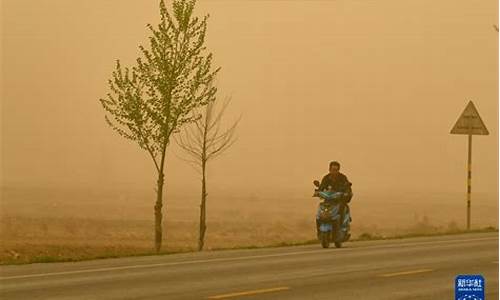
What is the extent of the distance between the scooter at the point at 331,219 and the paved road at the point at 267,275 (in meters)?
0.44

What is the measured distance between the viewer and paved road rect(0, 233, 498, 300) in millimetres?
13461

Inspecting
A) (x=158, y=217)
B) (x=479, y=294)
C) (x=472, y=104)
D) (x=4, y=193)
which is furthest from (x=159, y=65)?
(x=4, y=193)

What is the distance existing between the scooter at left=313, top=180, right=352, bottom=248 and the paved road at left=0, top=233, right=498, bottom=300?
440 mm

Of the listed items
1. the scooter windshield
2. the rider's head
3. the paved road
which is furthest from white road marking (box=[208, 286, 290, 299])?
the rider's head

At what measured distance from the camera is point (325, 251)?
2152 centimetres

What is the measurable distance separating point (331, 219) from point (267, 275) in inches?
260

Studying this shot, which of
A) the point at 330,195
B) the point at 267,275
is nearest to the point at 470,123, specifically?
the point at 330,195

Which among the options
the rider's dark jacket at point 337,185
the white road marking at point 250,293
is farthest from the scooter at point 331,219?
the white road marking at point 250,293

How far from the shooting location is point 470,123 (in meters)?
31.8

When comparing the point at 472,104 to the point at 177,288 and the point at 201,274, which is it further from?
the point at 177,288

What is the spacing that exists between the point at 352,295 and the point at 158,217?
14.2 metres

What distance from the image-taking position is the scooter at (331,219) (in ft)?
73.3

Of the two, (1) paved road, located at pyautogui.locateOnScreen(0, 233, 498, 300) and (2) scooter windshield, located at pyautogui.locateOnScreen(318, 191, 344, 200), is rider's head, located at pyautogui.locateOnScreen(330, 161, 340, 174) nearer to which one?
(2) scooter windshield, located at pyautogui.locateOnScreen(318, 191, 344, 200)

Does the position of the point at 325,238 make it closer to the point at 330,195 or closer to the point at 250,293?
the point at 330,195
